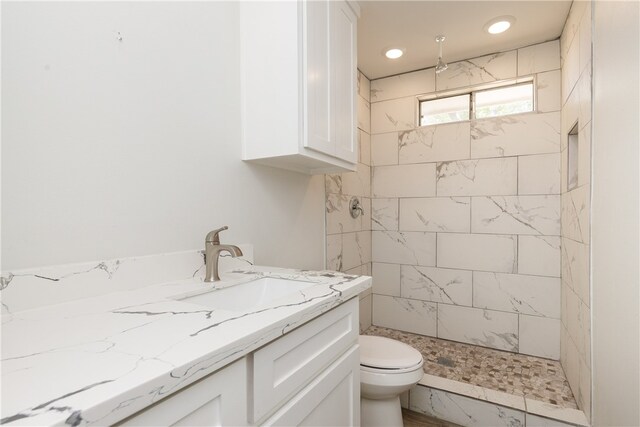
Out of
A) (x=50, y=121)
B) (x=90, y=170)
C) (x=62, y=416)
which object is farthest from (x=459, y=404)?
(x=50, y=121)

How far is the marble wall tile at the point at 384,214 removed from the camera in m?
2.84

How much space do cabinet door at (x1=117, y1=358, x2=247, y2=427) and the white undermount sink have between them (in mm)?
423

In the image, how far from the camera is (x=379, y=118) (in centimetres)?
291

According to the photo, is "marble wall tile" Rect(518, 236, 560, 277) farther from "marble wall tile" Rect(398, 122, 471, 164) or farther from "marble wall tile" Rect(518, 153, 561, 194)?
"marble wall tile" Rect(398, 122, 471, 164)

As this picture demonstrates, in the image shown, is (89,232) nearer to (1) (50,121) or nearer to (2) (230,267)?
(1) (50,121)

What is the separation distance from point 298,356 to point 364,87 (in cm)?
255

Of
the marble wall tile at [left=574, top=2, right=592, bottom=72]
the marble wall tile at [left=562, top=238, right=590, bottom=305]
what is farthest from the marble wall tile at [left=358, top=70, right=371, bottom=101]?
the marble wall tile at [left=562, top=238, right=590, bottom=305]

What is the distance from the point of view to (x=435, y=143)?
2.66m

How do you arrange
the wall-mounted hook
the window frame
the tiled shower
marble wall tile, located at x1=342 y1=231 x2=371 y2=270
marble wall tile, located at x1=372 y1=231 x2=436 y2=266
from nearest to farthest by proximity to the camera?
the tiled shower
the window frame
marble wall tile, located at x1=342 y1=231 x2=371 y2=270
the wall-mounted hook
marble wall tile, located at x1=372 y1=231 x2=436 y2=266

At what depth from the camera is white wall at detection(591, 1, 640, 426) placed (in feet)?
3.33

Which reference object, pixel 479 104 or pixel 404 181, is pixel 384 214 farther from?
pixel 479 104

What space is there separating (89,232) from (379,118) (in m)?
2.49

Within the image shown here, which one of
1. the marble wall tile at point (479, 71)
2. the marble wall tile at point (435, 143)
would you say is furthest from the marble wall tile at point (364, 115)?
the marble wall tile at point (479, 71)

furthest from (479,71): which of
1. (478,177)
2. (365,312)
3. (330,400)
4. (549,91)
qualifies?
(330,400)
